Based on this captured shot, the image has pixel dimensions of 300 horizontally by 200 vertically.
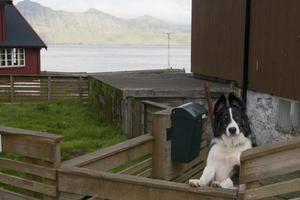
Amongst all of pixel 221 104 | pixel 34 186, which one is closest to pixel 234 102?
pixel 221 104

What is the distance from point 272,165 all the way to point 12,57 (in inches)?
1181

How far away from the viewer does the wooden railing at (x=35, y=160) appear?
5.00 m

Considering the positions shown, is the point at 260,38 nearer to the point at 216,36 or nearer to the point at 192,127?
the point at 216,36

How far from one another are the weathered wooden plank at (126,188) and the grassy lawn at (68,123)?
5.28 meters

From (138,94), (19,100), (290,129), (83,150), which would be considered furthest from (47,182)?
(19,100)

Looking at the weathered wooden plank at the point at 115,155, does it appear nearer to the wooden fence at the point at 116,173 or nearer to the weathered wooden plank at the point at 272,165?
the wooden fence at the point at 116,173

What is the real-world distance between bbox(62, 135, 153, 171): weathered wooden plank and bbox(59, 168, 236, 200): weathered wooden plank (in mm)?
239

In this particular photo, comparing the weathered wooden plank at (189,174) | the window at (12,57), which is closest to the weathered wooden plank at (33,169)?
the weathered wooden plank at (189,174)

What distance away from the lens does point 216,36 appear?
1620cm

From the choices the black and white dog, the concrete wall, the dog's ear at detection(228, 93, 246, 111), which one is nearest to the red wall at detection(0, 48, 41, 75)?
the concrete wall

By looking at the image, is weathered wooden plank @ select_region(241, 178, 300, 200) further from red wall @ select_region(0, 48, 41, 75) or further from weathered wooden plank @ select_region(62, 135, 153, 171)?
red wall @ select_region(0, 48, 41, 75)

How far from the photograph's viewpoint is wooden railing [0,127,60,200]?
4996 millimetres

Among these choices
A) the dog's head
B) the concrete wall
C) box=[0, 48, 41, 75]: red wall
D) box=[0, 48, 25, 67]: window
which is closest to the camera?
the dog's head

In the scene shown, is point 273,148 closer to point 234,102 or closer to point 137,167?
point 234,102
